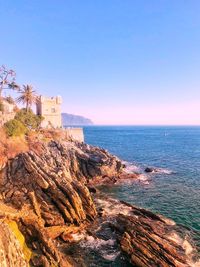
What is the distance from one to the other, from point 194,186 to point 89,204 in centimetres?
2748

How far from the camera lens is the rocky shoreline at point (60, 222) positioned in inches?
977

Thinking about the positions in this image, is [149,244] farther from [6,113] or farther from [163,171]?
[6,113]

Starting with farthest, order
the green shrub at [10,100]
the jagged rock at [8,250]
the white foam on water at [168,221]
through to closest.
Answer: the green shrub at [10,100], the white foam on water at [168,221], the jagged rock at [8,250]

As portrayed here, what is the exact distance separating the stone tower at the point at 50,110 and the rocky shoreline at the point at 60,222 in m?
31.5

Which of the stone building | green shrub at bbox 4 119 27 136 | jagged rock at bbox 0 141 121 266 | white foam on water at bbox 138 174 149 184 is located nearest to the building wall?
the stone building

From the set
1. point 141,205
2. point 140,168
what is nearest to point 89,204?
point 141,205

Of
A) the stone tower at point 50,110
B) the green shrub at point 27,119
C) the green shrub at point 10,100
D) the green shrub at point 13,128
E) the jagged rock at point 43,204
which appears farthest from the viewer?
the stone tower at point 50,110

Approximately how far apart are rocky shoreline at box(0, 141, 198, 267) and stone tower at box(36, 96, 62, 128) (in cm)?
3147

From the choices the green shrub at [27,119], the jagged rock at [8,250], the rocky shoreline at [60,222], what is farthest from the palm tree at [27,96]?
the jagged rock at [8,250]

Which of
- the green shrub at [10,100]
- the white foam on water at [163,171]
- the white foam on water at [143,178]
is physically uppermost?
the green shrub at [10,100]

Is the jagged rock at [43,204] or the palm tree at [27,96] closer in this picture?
the jagged rock at [43,204]

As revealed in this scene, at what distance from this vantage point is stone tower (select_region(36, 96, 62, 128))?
79500mm

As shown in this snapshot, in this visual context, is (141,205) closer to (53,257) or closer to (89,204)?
(89,204)

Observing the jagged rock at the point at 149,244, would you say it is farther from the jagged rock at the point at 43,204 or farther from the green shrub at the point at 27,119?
the green shrub at the point at 27,119
